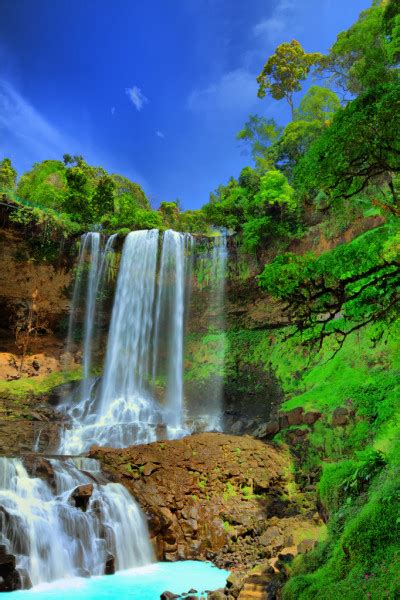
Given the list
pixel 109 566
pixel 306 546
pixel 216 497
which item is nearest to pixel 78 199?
pixel 216 497

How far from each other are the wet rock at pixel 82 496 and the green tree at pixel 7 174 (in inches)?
1065

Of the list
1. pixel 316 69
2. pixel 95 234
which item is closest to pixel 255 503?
pixel 95 234

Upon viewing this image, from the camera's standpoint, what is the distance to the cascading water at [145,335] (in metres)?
19.4

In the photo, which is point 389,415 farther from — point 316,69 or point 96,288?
point 316,69

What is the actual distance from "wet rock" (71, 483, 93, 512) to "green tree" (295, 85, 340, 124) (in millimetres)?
26352

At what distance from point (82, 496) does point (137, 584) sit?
2.01m

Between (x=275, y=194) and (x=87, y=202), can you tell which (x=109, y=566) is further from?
(x=87, y=202)

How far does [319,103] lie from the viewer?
2711 centimetres

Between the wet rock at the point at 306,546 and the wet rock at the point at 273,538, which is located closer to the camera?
the wet rock at the point at 306,546

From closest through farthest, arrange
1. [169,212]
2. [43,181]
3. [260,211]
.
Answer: [260,211] < [43,181] < [169,212]

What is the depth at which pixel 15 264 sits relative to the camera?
22.1m

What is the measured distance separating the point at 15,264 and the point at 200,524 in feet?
59.6

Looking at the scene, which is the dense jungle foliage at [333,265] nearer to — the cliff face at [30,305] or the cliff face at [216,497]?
the cliff face at [216,497]

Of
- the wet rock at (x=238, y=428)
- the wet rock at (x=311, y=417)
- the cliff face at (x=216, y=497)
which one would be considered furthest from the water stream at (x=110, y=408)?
the wet rock at (x=311, y=417)
